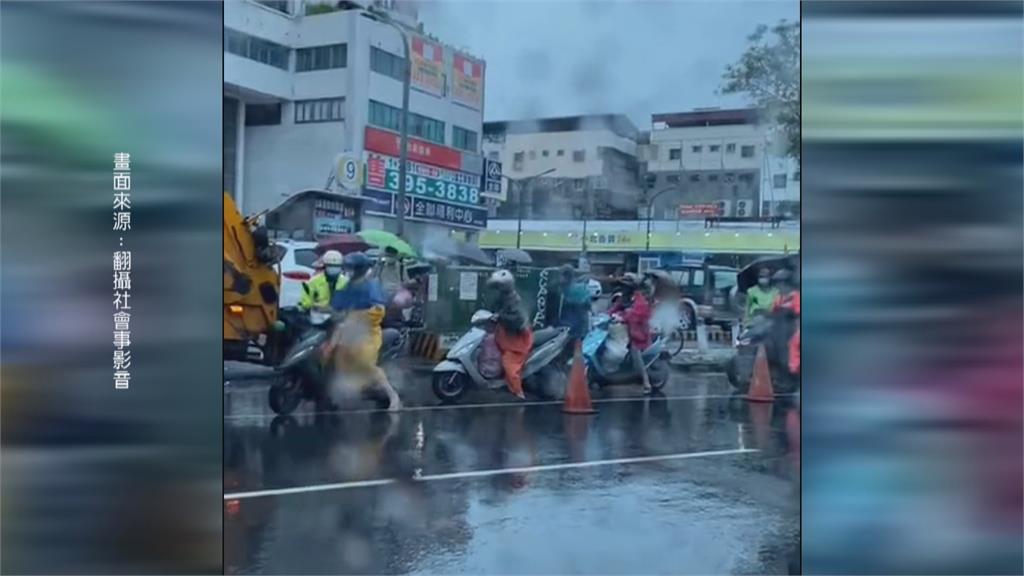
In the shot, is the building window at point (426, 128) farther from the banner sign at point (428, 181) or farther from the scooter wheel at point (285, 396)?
the scooter wheel at point (285, 396)

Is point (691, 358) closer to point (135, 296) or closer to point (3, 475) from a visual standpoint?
point (135, 296)

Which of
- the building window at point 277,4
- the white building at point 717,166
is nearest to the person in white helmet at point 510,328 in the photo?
the white building at point 717,166

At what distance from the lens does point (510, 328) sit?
3.92m

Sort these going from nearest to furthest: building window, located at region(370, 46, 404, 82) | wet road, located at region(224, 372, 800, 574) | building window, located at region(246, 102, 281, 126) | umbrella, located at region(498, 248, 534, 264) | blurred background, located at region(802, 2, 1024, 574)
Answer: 1. blurred background, located at region(802, 2, 1024, 574)
2. wet road, located at region(224, 372, 800, 574)
3. building window, located at region(246, 102, 281, 126)
4. building window, located at region(370, 46, 404, 82)
5. umbrella, located at region(498, 248, 534, 264)

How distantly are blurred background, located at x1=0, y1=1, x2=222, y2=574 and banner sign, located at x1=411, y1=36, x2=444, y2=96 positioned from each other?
81cm

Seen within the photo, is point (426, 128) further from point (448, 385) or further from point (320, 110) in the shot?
point (448, 385)

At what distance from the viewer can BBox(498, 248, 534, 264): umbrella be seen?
382cm

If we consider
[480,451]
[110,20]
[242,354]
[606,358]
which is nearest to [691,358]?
[606,358]

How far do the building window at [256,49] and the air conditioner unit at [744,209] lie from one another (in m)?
2.03

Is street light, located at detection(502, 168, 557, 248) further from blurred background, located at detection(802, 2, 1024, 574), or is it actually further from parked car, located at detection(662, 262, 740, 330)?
blurred background, located at detection(802, 2, 1024, 574)

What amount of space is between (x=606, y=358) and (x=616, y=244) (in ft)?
1.73

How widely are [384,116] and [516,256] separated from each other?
836 mm

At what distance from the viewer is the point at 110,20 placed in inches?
124

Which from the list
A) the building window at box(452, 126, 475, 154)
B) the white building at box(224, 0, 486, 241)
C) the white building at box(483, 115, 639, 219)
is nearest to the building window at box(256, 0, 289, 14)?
the white building at box(224, 0, 486, 241)
